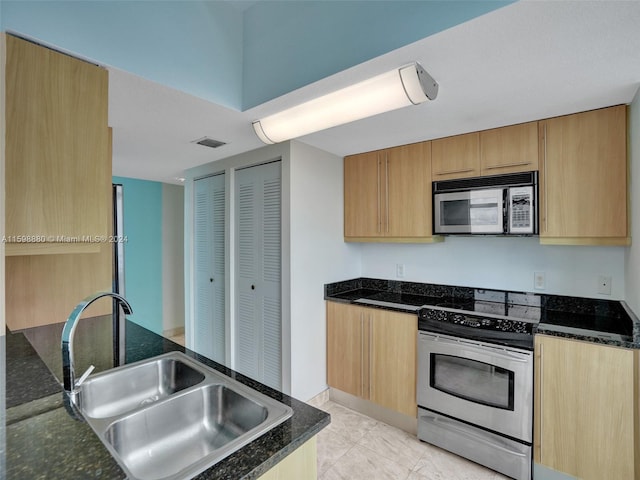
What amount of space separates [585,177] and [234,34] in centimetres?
227

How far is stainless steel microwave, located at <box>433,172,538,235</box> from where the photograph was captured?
208 centimetres

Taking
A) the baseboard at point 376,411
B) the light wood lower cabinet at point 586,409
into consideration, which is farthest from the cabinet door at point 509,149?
the baseboard at point 376,411

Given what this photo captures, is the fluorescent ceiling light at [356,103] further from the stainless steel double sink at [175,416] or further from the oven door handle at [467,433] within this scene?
the oven door handle at [467,433]

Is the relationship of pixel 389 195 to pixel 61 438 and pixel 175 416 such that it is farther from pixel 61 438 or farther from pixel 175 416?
pixel 61 438

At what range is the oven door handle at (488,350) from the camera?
1.86 m

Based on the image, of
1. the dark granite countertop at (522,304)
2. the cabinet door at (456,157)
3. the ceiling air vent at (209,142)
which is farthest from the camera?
the ceiling air vent at (209,142)

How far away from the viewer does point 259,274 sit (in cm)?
283

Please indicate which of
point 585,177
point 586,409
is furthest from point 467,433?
point 585,177

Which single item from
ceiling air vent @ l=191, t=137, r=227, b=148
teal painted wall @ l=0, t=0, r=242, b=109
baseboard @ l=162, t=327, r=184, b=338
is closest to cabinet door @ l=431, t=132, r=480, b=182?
teal painted wall @ l=0, t=0, r=242, b=109

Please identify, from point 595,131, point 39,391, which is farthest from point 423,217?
point 39,391

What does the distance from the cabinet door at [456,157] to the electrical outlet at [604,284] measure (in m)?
1.05

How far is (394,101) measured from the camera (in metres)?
1.52

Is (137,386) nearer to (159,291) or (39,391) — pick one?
(39,391)

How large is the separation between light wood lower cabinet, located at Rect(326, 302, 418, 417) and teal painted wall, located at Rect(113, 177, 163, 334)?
9.10 feet
